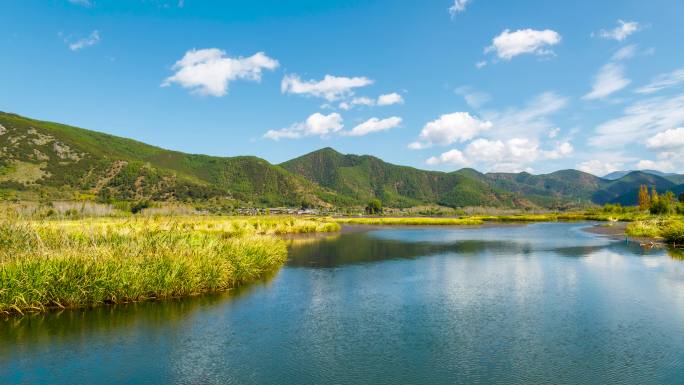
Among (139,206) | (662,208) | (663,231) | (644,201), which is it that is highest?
(644,201)

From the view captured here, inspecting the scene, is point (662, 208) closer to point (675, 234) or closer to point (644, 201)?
point (644, 201)

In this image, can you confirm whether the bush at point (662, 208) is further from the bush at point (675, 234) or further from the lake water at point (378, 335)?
the lake water at point (378, 335)

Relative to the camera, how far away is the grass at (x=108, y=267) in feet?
67.1

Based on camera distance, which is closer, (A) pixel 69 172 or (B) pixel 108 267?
(B) pixel 108 267

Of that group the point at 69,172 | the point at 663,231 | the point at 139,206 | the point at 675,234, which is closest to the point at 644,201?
the point at 663,231

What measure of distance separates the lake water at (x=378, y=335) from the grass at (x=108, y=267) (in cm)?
103

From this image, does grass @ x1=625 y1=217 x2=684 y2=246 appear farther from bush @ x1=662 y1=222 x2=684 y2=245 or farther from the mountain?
the mountain

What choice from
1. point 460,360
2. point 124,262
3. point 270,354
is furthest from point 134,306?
point 460,360

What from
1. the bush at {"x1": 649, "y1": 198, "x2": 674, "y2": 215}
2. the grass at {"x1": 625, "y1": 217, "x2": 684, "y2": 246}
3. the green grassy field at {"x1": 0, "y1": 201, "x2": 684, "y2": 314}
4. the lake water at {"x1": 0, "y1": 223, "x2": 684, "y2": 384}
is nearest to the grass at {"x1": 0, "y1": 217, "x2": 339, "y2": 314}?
the green grassy field at {"x1": 0, "y1": 201, "x2": 684, "y2": 314}

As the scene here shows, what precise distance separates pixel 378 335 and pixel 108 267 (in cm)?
1498

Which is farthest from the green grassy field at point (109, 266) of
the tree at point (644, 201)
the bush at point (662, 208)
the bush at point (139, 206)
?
the tree at point (644, 201)

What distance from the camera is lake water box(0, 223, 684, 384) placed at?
13.8 metres

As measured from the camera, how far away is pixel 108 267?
22.2m

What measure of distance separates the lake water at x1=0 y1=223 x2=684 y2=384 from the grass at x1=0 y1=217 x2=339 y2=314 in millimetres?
1031
